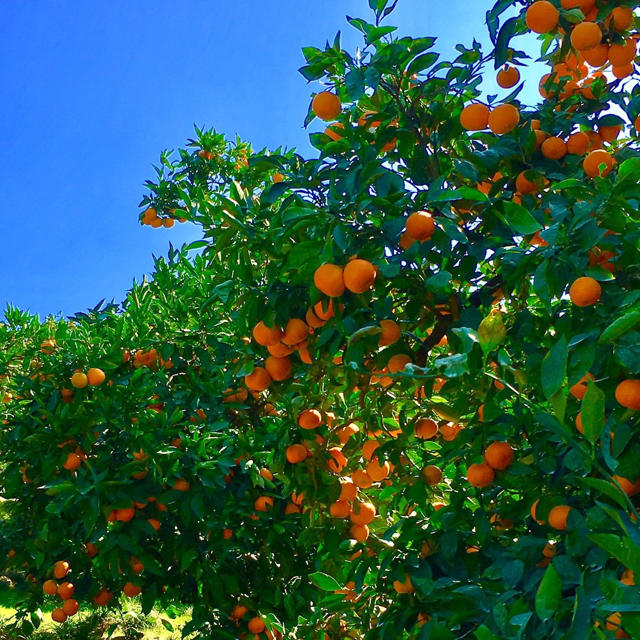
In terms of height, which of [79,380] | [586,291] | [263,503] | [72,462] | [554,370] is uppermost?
[79,380]

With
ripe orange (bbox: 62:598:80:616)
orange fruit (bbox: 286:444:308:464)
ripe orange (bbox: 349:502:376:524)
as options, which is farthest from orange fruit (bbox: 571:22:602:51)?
ripe orange (bbox: 62:598:80:616)

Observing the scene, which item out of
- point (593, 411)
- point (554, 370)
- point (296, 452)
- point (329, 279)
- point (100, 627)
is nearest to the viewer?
point (593, 411)

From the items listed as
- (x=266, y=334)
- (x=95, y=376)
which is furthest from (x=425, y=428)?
(x=95, y=376)

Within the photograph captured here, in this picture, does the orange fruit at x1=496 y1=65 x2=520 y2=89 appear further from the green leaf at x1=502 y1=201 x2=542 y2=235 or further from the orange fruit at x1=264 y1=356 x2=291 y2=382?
the orange fruit at x1=264 y1=356 x2=291 y2=382

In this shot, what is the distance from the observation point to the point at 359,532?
256 centimetres

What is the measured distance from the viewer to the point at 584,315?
171cm

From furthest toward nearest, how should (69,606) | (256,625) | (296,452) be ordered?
(69,606), (256,625), (296,452)

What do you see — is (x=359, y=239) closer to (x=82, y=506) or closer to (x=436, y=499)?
→ (x=436, y=499)

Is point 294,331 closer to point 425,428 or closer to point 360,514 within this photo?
point 425,428

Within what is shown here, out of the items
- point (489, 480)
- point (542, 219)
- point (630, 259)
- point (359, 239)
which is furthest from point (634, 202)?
point (489, 480)

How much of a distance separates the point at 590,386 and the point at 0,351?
4.17 m

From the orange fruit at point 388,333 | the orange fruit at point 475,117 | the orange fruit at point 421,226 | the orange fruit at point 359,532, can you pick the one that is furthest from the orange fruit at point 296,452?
the orange fruit at point 475,117

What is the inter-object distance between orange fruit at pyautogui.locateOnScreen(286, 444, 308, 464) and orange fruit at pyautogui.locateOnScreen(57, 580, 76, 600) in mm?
2325

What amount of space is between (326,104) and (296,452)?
1275 mm
